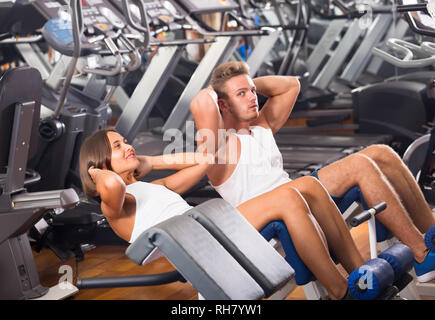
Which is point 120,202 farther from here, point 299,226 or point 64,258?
point 64,258

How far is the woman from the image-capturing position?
7.22 ft

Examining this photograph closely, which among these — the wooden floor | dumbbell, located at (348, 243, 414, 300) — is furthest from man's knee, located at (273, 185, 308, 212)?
the wooden floor

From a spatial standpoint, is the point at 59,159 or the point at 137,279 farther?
the point at 59,159

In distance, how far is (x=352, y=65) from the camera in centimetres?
763

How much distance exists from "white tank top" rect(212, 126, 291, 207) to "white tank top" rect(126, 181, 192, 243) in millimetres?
361

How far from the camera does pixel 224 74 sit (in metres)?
2.61

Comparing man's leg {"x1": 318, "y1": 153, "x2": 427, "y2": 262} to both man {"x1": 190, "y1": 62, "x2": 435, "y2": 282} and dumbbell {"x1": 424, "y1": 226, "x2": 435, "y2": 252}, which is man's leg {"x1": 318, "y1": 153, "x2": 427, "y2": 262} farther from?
dumbbell {"x1": 424, "y1": 226, "x2": 435, "y2": 252}

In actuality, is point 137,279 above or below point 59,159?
above

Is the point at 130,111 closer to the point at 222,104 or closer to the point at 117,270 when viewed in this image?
the point at 117,270

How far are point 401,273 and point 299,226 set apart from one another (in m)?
0.40

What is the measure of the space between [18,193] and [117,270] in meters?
0.81

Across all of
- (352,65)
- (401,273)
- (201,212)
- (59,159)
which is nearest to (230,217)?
(201,212)
